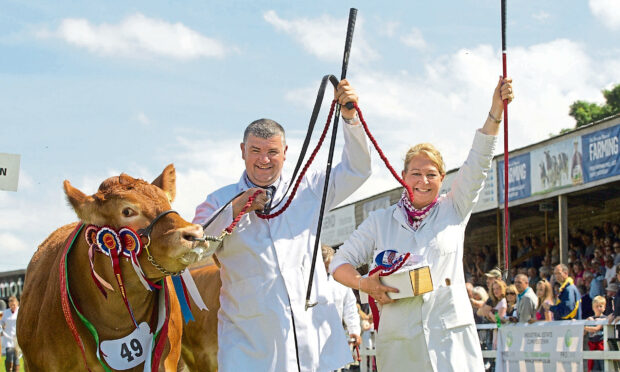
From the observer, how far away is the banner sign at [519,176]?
18.7 m

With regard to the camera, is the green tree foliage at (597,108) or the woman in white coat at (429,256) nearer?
the woman in white coat at (429,256)

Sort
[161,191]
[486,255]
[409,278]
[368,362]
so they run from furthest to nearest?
1. [486,255]
2. [368,362]
3. [161,191]
4. [409,278]

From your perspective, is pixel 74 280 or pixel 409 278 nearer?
pixel 409 278

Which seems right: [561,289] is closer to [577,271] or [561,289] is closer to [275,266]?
[577,271]

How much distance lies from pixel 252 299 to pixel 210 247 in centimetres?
38

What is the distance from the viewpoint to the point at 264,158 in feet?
15.8

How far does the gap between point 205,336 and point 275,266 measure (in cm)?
314

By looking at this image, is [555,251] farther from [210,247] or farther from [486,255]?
[210,247]

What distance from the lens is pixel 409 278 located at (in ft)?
14.6

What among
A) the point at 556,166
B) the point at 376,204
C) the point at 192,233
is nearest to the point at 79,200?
the point at 192,233

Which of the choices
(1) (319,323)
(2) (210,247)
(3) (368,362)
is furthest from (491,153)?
(3) (368,362)

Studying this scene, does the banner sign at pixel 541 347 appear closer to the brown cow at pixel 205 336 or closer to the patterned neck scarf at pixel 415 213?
the brown cow at pixel 205 336

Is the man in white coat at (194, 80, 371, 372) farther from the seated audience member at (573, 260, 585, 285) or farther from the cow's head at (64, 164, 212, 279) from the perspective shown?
the seated audience member at (573, 260, 585, 285)

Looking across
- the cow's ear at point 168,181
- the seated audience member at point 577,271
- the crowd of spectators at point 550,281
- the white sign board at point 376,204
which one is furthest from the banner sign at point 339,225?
the cow's ear at point 168,181
